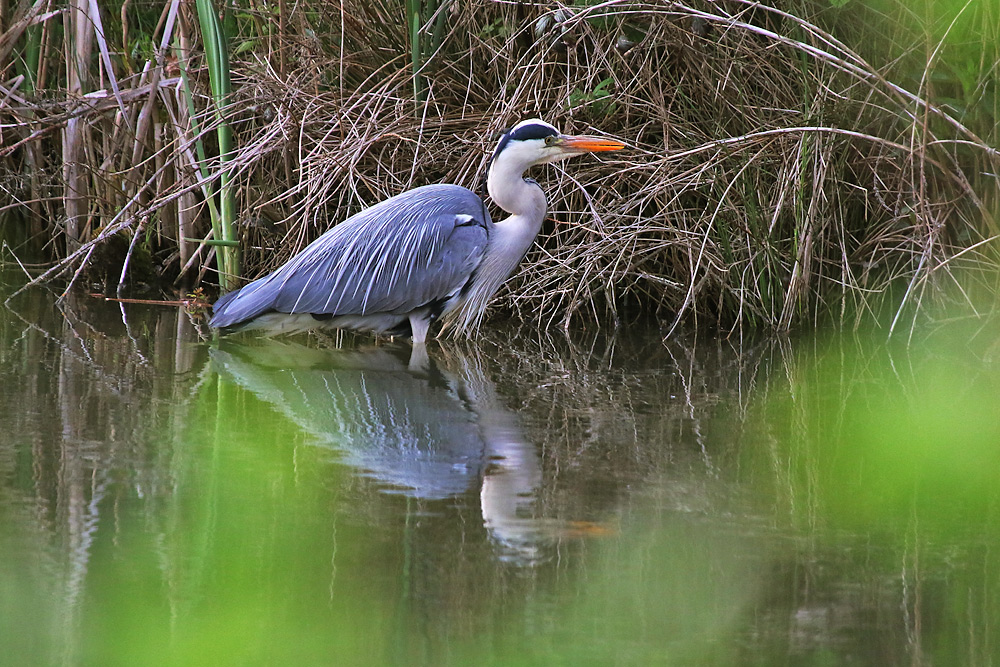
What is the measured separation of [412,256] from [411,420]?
1.44 m

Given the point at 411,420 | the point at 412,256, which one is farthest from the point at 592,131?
Result: the point at 411,420

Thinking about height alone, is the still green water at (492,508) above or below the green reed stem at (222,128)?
below

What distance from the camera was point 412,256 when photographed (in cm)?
516

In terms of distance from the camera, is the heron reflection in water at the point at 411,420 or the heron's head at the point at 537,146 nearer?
the heron reflection in water at the point at 411,420

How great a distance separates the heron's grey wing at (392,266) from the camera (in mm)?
5133

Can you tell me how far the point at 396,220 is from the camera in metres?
5.17

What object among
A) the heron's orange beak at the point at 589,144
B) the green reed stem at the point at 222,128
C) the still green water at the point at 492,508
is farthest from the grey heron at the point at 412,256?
the green reed stem at the point at 222,128

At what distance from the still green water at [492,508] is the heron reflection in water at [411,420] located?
2 centimetres

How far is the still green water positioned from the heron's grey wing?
0.35m

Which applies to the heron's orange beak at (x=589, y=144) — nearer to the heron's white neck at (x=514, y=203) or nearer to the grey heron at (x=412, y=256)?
the grey heron at (x=412, y=256)

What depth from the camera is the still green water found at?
1.82 m

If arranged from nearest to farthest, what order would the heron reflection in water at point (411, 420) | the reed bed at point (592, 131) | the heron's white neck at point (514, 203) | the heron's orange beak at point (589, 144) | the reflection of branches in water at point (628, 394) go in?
the heron reflection in water at point (411, 420), the reflection of branches in water at point (628, 394), the heron's orange beak at point (589, 144), the heron's white neck at point (514, 203), the reed bed at point (592, 131)

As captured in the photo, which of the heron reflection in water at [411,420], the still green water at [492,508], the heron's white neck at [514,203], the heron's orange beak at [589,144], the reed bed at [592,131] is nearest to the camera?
the still green water at [492,508]

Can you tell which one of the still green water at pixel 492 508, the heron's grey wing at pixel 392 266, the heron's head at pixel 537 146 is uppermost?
the heron's head at pixel 537 146
